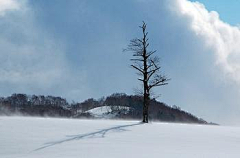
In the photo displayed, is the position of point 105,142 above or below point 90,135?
below

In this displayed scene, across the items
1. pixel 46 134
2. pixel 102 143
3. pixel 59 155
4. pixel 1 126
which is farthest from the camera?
pixel 1 126

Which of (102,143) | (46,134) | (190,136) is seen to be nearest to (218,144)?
(190,136)

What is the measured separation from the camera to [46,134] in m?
13.5

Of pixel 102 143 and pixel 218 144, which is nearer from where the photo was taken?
pixel 102 143

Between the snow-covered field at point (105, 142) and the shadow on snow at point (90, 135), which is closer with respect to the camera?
the snow-covered field at point (105, 142)

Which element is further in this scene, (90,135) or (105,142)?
(90,135)

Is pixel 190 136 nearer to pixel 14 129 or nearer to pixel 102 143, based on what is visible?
pixel 102 143

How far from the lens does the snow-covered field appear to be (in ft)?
35.3

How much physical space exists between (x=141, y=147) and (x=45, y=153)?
3.24m

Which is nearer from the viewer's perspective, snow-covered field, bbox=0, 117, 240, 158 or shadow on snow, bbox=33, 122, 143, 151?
snow-covered field, bbox=0, 117, 240, 158

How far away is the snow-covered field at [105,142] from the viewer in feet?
35.3

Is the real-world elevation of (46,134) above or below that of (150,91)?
below

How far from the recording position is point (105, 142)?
496 inches

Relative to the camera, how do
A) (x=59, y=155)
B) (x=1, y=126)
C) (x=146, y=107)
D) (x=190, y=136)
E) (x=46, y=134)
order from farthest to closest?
(x=146, y=107) < (x=190, y=136) < (x=1, y=126) < (x=46, y=134) < (x=59, y=155)
